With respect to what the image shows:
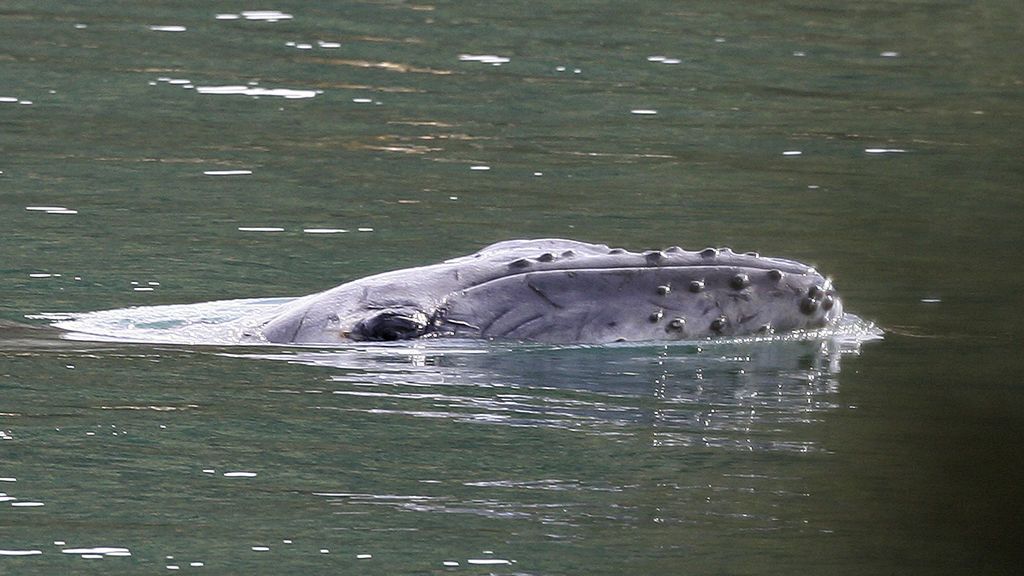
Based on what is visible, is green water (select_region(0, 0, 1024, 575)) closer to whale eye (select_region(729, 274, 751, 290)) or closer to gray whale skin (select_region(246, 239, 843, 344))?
gray whale skin (select_region(246, 239, 843, 344))

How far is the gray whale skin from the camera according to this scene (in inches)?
236

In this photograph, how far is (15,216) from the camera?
10.0 metres

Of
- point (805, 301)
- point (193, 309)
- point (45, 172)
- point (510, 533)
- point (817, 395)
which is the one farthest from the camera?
point (45, 172)

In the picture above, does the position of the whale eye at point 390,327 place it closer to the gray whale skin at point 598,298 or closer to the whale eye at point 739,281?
the gray whale skin at point 598,298

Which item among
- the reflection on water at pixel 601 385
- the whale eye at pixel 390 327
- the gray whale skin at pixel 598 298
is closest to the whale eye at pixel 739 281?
the gray whale skin at pixel 598 298

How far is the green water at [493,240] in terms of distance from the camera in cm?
145

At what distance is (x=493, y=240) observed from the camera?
393 inches

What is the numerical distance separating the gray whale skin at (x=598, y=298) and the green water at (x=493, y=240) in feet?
0.37

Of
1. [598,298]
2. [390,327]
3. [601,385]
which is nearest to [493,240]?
[390,327]

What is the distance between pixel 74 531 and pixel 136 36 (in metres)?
14.3

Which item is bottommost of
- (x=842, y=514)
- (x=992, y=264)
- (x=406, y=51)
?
(x=406, y=51)

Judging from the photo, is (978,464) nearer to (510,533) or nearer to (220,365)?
(510,533)

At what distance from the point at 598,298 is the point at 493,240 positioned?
3.98 metres

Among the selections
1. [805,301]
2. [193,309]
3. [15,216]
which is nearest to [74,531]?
[805,301]
